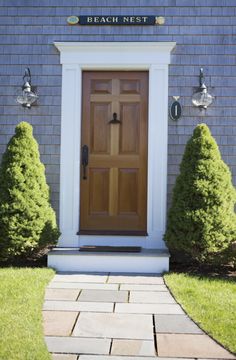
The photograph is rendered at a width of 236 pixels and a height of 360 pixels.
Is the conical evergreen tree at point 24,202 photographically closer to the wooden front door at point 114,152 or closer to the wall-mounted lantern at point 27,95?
the wall-mounted lantern at point 27,95

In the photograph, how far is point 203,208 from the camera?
4191 mm

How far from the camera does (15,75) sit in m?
5.02

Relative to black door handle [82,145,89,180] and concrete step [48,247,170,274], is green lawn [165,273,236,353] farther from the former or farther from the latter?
black door handle [82,145,89,180]

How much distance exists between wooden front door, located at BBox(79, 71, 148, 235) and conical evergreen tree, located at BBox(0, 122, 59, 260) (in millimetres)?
634

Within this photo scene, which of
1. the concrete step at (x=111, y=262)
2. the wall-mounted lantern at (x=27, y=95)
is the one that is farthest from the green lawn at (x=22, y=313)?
the wall-mounted lantern at (x=27, y=95)

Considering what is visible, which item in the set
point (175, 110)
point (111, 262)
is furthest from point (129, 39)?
point (111, 262)

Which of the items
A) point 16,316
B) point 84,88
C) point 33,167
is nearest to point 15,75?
point 84,88

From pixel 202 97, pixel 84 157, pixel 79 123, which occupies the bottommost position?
pixel 84 157

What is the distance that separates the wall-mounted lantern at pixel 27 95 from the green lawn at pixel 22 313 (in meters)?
1.95

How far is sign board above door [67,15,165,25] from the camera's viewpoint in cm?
491

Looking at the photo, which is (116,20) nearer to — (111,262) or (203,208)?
(203,208)

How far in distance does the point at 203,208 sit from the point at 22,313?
209cm

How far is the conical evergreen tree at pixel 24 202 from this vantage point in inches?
166

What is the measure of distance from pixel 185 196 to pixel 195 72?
1.60m
